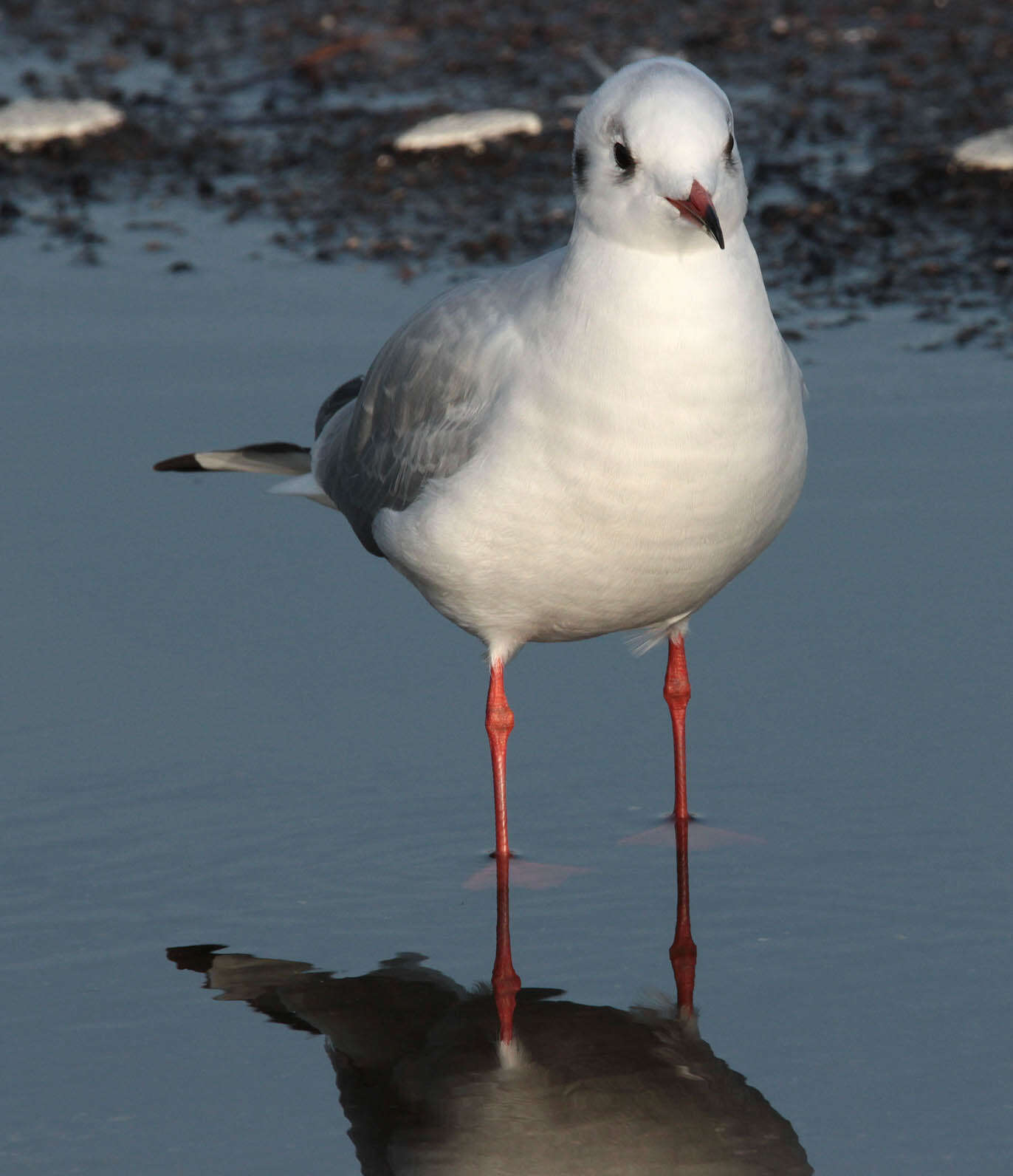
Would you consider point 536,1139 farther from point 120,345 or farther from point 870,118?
point 870,118

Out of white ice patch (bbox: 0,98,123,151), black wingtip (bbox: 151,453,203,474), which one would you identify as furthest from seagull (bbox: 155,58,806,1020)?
white ice patch (bbox: 0,98,123,151)

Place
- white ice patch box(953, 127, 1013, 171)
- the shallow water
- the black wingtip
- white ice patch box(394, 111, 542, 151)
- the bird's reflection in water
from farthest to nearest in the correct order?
white ice patch box(394, 111, 542, 151) → white ice patch box(953, 127, 1013, 171) → the black wingtip → the shallow water → the bird's reflection in water

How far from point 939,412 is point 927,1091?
368 cm

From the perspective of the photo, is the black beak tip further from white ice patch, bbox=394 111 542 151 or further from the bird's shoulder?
white ice patch, bbox=394 111 542 151

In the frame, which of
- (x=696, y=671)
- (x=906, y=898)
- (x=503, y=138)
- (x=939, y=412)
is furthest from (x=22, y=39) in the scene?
(x=906, y=898)

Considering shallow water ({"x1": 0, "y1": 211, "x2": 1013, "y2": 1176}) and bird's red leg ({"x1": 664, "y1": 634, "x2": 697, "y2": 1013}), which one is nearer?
shallow water ({"x1": 0, "y1": 211, "x2": 1013, "y2": 1176})

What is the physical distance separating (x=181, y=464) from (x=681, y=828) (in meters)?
2.13

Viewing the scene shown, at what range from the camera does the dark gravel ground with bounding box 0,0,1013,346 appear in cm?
901

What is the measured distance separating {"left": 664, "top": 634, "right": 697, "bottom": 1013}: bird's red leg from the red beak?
1463 millimetres

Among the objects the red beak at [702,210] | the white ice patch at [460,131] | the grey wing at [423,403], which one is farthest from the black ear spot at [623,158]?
the white ice patch at [460,131]

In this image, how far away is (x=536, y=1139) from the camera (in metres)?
3.99

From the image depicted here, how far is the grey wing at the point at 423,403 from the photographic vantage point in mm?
4984

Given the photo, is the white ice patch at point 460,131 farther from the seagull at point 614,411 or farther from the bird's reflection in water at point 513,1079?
the bird's reflection in water at point 513,1079

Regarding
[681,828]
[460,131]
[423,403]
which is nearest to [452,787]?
[681,828]
